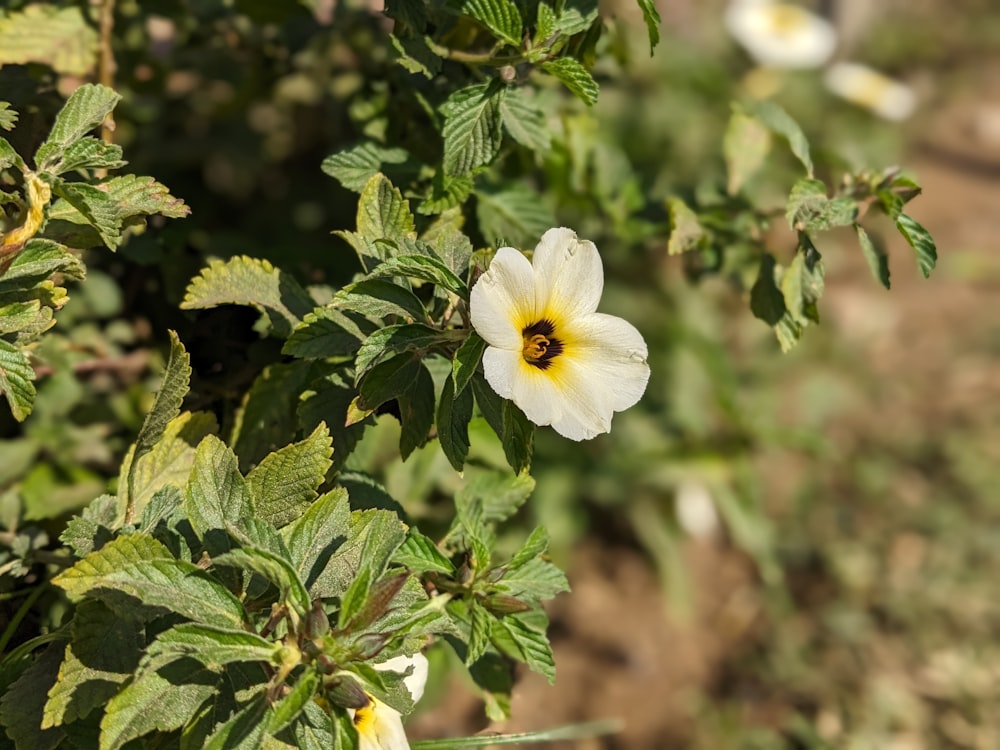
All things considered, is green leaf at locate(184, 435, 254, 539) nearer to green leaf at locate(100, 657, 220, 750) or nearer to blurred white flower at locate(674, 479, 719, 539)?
green leaf at locate(100, 657, 220, 750)

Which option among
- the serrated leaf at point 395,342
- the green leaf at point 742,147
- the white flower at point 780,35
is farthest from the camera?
the white flower at point 780,35

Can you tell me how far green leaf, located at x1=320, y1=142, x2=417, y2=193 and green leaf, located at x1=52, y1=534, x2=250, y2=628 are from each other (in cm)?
53

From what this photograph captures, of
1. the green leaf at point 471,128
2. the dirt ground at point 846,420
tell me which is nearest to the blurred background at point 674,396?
the dirt ground at point 846,420

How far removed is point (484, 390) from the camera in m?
0.98

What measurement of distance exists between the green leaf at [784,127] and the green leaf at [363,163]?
0.55 meters

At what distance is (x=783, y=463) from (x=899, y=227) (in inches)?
72.6

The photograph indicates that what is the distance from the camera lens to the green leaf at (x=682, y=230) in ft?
4.31

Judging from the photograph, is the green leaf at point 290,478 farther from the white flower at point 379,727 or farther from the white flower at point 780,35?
the white flower at point 780,35

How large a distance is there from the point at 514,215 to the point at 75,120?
1.96 feet

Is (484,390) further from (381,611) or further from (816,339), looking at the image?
(816,339)

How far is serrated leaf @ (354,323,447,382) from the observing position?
0.94 m

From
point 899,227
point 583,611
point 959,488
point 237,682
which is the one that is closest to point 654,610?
point 583,611

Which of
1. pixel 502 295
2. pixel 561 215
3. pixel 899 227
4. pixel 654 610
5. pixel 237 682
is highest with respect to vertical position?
pixel 502 295

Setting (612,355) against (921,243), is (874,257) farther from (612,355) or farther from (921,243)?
(612,355)
